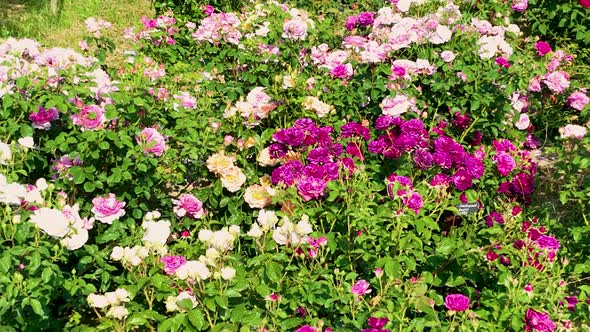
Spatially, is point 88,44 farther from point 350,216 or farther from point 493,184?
point 493,184

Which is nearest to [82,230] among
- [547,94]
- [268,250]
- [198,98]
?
[268,250]

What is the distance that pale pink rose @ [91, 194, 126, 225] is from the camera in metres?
2.35

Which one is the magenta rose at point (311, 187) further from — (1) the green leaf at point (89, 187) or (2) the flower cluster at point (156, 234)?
(1) the green leaf at point (89, 187)

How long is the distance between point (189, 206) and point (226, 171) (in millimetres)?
218

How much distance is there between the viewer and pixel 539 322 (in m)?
1.99

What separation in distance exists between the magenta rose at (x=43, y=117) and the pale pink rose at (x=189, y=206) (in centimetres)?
61

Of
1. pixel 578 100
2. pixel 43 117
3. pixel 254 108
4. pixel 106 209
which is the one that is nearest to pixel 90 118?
pixel 43 117

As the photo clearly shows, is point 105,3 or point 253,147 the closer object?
point 253,147

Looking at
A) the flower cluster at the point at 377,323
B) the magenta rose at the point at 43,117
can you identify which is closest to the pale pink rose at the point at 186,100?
the magenta rose at the point at 43,117

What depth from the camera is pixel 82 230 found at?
2047mm

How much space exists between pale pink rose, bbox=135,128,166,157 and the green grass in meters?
3.13

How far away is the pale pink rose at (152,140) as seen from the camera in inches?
95.6

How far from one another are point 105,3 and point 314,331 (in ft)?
16.5

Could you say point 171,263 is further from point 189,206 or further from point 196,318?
point 189,206
